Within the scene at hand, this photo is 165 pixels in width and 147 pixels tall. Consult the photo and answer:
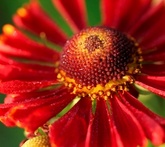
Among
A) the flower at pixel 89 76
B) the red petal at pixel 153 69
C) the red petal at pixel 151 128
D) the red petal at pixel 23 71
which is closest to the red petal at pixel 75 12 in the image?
the flower at pixel 89 76

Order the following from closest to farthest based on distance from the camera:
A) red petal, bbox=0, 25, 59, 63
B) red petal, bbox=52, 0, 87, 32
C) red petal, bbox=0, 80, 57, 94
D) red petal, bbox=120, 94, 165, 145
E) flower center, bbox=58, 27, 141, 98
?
1. red petal, bbox=120, 94, 165, 145
2. red petal, bbox=0, 80, 57, 94
3. flower center, bbox=58, 27, 141, 98
4. red petal, bbox=0, 25, 59, 63
5. red petal, bbox=52, 0, 87, 32

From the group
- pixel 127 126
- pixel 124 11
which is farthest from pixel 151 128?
pixel 124 11

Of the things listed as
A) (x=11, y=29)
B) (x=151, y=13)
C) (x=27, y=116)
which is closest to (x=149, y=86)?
(x=27, y=116)

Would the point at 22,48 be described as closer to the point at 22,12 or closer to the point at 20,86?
the point at 22,12

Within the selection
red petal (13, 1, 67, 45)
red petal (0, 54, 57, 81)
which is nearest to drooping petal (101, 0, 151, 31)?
red petal (13, 1, 67, 45)

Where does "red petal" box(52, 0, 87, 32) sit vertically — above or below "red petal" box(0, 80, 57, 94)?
above

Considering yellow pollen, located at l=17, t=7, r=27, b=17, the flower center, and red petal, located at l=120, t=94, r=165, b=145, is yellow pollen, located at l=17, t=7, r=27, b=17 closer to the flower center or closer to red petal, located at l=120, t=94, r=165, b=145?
the flower center

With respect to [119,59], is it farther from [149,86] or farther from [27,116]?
[27,116]

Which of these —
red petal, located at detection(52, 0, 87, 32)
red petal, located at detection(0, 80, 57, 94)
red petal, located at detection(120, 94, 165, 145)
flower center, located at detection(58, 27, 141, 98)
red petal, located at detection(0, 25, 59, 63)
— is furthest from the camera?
red petal, located at detection(52, 0, 87, 32)
